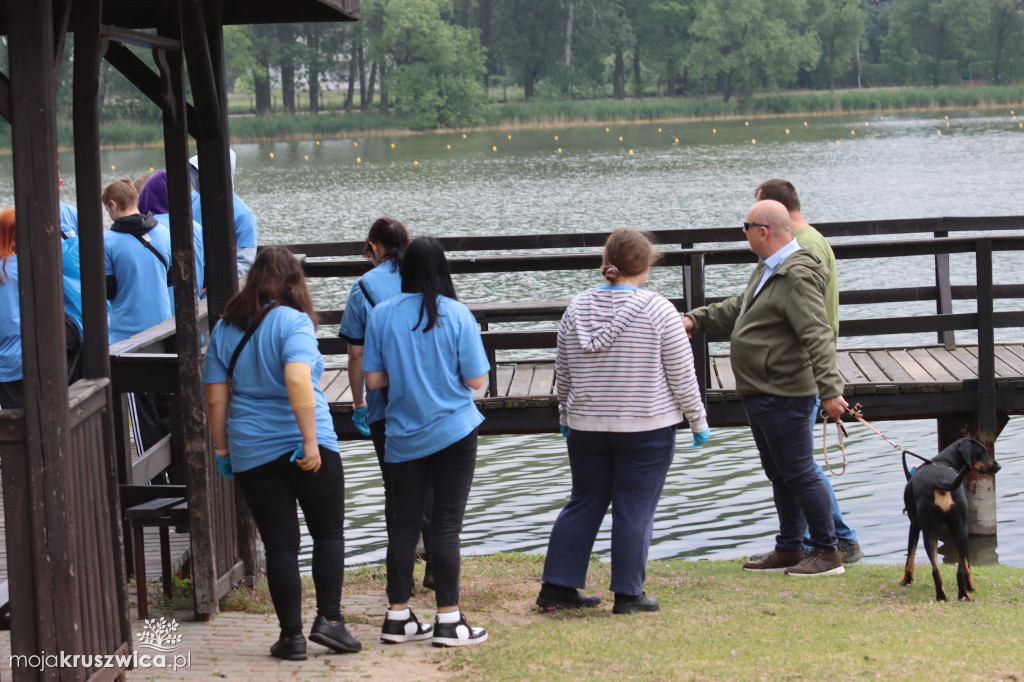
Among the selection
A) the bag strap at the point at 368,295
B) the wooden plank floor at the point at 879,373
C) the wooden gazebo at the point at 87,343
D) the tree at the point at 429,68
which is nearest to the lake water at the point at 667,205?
the wooden plank floor at the point at 879,373

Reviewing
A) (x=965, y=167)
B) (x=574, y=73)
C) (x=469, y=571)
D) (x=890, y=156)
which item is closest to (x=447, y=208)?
(x=965, y=167)

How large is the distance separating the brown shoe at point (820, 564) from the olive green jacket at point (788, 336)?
2.68 feet

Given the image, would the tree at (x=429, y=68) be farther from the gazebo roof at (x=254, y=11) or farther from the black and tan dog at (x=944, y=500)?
the black and tan dog at (x=944, y=500)

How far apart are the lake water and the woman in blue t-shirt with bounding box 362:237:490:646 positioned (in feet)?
10.7

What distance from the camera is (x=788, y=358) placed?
539 centimetres

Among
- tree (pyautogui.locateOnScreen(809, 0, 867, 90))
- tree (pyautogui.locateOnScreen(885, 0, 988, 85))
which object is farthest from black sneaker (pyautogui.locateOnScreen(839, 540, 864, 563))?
tree (pyautogui.locateOnScreen(885, 0, 988, 85))

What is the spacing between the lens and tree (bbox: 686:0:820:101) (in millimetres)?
83562

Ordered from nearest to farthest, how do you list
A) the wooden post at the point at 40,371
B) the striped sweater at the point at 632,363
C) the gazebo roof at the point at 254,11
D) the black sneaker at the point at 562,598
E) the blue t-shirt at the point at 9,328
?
the wooden post at the point at 40,371 → the striped sweater at the point at 632,363 → the black sneaker at the point at 562,598 → the gazebo roof at the point at 254,11 → the blue t-shirt at the point at 9,328

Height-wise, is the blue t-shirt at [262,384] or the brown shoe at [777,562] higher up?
the blue t-shirt at [262,384]

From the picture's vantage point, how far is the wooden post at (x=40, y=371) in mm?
3617

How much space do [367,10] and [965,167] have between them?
4700 cm

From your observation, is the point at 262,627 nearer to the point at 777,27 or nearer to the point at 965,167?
the point at 965,167

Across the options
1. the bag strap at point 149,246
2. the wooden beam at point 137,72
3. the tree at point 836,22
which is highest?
the tree at point 836,22

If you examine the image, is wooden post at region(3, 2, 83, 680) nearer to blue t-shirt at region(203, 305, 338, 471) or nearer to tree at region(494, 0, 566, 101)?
blue t-shirt at region(203, 305, 338, 471)
